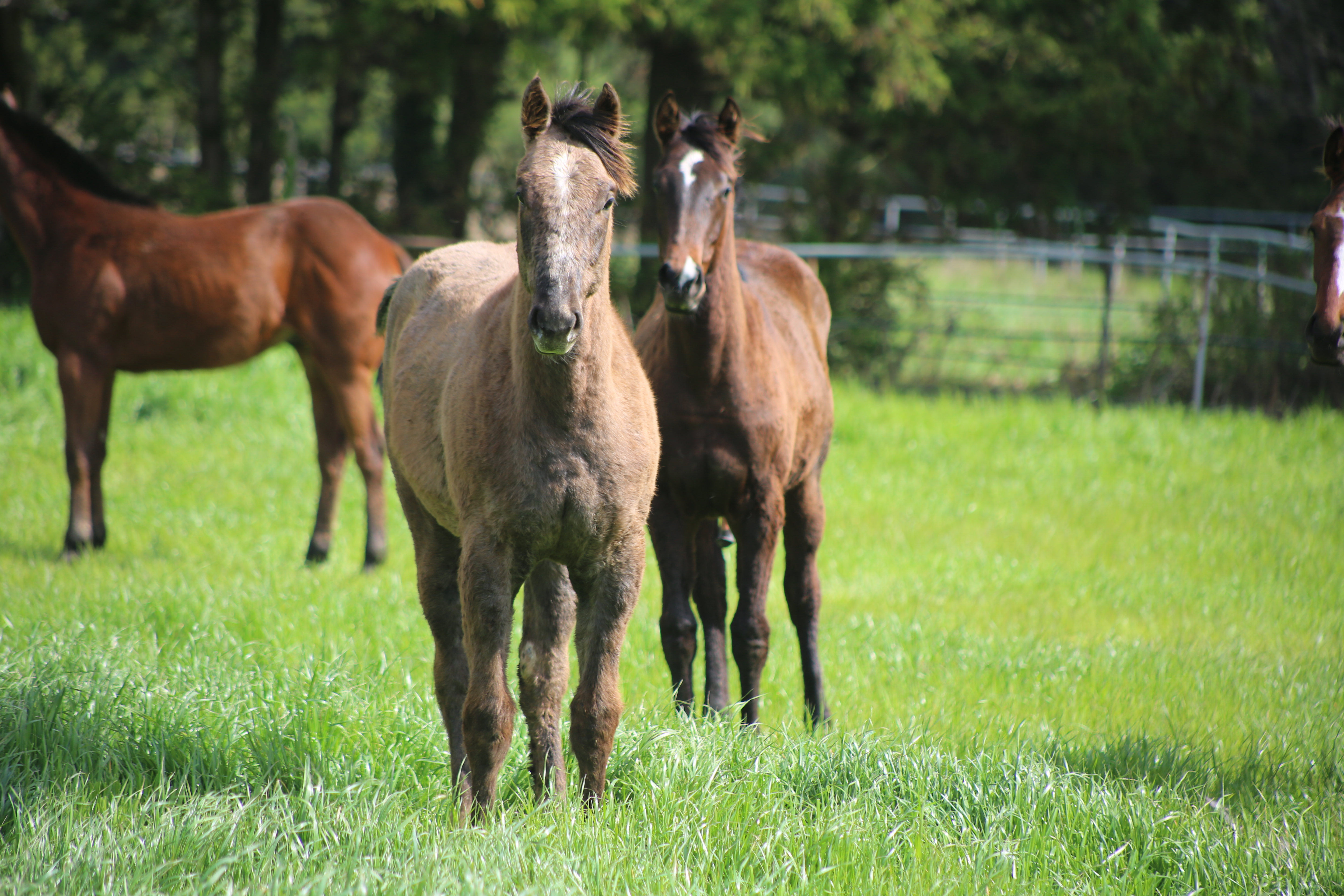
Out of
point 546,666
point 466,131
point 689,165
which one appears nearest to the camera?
point 546,666

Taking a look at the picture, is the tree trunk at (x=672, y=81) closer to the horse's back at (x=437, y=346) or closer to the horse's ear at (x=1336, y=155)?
the horse's back at (x=437, y=346)

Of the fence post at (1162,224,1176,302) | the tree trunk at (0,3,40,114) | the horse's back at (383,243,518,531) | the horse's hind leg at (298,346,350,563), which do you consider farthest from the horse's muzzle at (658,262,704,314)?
the tree trunk at (0,3,40,114)

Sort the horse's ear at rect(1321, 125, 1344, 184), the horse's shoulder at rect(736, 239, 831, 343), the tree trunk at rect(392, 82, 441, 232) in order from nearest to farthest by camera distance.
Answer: the horse's ear at rect(1321, 125, 1344, 184) → the horse's shoulder at rect(736, 239, 831, 343) → the tree trunk at rect(392, 82, 441, 232)

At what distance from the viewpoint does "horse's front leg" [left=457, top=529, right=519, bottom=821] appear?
2.93 metres

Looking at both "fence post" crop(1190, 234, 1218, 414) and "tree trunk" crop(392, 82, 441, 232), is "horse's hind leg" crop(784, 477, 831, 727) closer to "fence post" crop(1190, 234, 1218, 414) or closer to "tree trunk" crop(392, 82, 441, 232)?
"fence post" crop(1190, 234, 1218, 414)

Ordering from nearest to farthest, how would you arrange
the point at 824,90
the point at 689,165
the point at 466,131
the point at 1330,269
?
the point at 1330,269, the point at 689,165, the point at 824,90, the point at 466,131

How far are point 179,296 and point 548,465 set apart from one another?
4.81 meters

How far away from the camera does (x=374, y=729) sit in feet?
11.4

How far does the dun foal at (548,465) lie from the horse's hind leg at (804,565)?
1.47 m

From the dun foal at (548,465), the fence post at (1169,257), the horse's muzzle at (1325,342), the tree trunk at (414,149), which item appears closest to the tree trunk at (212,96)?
the tree trunk at (414,149)

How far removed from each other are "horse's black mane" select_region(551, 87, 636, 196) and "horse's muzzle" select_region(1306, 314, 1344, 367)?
2372 millimetres

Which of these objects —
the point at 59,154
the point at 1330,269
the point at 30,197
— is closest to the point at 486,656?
the point at 1330,269

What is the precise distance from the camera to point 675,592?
421cm

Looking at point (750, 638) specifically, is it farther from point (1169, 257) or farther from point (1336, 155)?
point (1169, 257)
